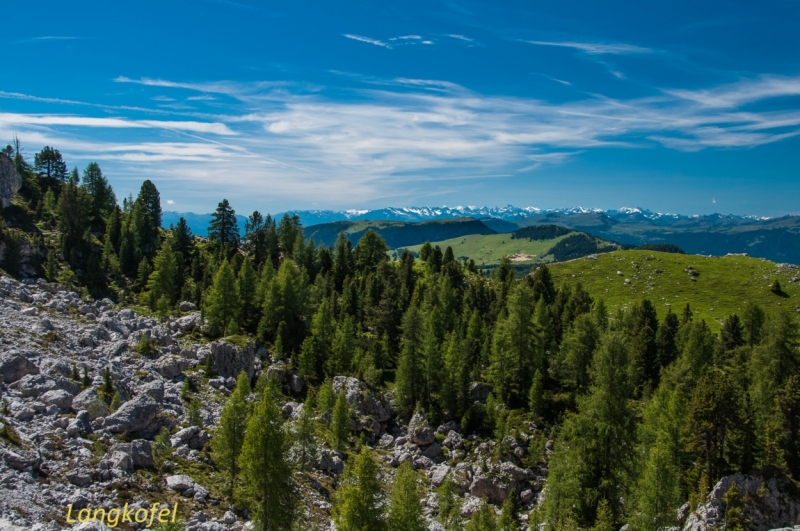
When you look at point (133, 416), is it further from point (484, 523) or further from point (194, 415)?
point (484, 523)

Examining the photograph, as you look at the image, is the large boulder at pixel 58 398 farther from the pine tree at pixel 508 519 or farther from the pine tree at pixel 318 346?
the pine tree at pixel 508 519

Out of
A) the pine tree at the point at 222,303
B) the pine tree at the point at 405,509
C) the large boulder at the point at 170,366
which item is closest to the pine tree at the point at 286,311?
the pine tree at the point at 222,303

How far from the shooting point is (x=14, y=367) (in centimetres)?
4009

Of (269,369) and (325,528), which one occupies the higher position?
(269,369)

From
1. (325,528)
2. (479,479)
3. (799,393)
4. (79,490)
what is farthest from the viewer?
(479,479)

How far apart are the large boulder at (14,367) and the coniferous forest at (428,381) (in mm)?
6305

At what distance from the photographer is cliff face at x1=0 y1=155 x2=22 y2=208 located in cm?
10506

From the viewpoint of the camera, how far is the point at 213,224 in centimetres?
12031

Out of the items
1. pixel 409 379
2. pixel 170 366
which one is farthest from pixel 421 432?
pixel 170 366

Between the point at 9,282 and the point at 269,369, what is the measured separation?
3609 centimetres

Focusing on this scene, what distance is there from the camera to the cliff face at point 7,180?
10506 cm

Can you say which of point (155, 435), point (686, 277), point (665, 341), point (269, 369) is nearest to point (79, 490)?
point (155, 435)

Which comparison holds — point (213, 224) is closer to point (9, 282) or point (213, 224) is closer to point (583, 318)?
point (9, 282)

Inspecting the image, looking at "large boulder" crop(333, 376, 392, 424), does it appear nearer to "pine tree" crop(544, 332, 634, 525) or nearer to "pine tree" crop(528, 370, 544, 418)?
"pine tree" crop(528, 370, 544, 418)
